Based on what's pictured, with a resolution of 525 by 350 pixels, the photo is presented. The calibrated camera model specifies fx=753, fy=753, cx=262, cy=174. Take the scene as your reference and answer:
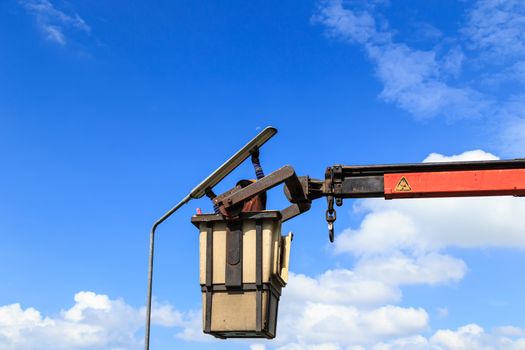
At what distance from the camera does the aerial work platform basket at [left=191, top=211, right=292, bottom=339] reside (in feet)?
33.5

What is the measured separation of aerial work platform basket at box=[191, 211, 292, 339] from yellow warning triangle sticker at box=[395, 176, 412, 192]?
165 centimetres

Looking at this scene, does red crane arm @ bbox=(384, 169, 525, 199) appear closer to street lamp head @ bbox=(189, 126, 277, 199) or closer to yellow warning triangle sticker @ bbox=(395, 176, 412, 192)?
yellow warning triangle sticker @ bbox=(395, 176, 412, 192)

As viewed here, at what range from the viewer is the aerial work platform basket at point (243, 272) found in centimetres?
1022

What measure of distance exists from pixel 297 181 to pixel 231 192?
97 cm

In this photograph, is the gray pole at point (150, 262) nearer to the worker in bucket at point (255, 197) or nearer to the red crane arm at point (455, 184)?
the worker in bucket at point (255, 197)

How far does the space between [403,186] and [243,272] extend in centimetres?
251

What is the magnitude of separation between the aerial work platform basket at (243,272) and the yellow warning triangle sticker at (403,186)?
1.65 metres

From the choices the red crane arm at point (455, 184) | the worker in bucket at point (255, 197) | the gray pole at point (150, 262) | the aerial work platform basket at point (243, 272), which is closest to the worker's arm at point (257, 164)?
the worker in bucket at point (255, 197)

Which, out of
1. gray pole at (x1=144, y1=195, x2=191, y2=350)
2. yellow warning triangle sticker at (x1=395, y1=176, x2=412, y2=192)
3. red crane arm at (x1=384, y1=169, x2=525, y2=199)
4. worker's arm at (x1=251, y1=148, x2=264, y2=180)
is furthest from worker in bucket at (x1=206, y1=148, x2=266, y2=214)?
gray pole at (x1=144, y1=195, x2=191, y2=350)

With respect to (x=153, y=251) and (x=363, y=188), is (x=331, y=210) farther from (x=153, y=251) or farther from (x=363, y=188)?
(x=153, y=251)

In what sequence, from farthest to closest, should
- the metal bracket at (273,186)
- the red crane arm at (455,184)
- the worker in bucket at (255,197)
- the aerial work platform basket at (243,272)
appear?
the worker in bucket at (255,197) → the metal bracket at (273,186) → the aerial work platform basket at (243,272) → the red crane arm at (455,184)

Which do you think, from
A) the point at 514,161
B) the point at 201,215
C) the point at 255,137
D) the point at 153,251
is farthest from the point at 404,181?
the point at 153,251

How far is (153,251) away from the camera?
16.9m

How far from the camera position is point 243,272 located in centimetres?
1032
